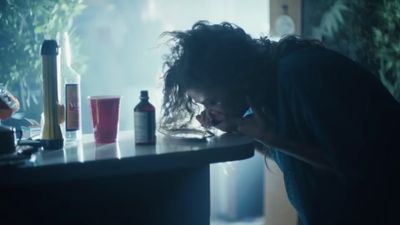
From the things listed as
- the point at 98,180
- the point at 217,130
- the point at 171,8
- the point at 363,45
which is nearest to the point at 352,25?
the point at 363,45

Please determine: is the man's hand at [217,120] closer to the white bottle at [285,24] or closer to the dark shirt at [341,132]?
the dark shirt at [341,132]

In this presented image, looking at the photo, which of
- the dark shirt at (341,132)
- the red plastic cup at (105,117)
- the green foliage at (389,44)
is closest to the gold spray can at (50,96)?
the red plastic cup at (105,117)

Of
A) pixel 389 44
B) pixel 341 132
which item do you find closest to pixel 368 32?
pixel 389 44

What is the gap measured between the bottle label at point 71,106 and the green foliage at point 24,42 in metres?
0.70

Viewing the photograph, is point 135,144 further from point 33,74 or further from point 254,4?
point 254,4

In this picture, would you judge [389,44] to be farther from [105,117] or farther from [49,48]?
[49,48]

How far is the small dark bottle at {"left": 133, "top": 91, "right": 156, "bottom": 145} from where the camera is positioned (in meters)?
1.11

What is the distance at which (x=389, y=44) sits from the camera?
1.94 metres

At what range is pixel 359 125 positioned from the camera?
3.32 feet

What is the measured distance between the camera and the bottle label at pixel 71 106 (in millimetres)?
1177

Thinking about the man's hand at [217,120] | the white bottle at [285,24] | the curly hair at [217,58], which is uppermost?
the white bottle at [285,24]

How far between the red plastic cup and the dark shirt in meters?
0.41

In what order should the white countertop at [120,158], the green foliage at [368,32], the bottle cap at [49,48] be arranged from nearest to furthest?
the white countertop at [120,158], the bottle cap at [49,48], the green foliage at [368,32]

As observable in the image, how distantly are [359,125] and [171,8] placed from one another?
142 cm
